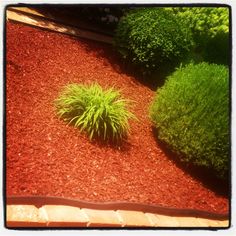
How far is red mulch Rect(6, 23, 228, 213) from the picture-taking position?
395 centimetres

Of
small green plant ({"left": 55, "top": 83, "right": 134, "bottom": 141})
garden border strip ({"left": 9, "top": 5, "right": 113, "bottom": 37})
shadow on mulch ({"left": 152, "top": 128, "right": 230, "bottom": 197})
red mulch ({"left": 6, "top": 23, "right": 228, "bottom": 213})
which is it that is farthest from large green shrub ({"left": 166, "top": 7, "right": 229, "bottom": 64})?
shadow on mulch ({"left": 152, "top": 128, "right": 230, "bottom": 197})

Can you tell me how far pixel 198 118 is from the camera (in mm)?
4457

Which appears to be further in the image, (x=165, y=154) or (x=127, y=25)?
(x=127, y=25)

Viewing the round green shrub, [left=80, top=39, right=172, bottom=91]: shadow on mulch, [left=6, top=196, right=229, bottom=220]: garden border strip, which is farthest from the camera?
[left=80, top=39, right=172, bottom=91]: shadow on mulch

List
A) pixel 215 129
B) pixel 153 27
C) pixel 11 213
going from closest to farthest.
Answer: pixel 11 213, pixel 215 129, pixel 153 27

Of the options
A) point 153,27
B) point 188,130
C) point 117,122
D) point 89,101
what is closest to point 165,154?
point 188,130

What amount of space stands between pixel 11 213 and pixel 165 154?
194 cm

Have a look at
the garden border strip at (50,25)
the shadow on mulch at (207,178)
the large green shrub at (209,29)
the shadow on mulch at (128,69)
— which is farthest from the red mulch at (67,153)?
the large green shrub at (209,29)

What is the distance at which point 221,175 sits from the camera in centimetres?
450

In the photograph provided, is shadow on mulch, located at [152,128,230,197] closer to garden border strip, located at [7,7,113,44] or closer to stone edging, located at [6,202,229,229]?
stone edging, located at [6,202,229,229]

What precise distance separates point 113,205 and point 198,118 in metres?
1.33

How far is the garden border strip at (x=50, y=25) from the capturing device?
18.1 feet

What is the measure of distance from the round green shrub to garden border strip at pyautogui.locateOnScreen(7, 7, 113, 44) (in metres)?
0.51

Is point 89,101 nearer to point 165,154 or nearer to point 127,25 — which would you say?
point 165,154
